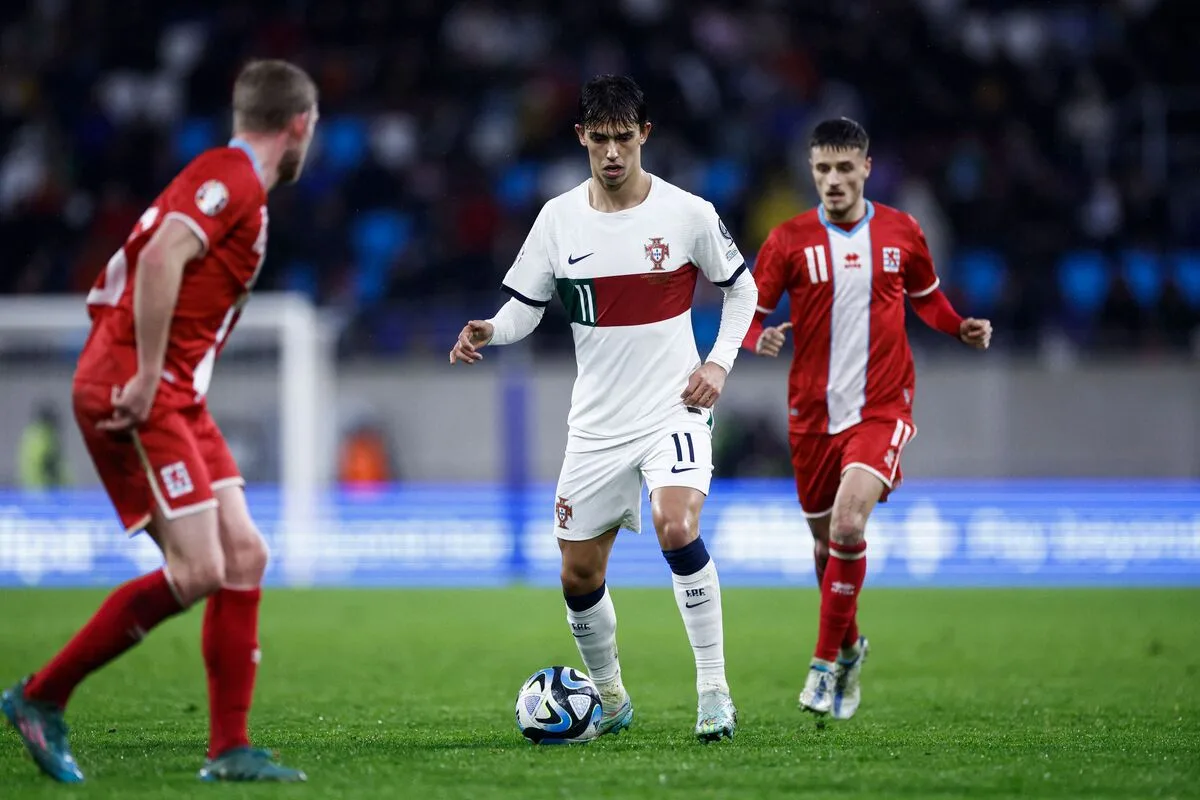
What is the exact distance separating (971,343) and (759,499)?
9.24 meters

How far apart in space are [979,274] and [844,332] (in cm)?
1270

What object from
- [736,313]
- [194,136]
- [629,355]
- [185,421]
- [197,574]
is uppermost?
[194,136]

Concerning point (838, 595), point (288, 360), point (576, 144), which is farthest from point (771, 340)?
point (576, 144)

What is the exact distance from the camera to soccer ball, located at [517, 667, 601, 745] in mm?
6566

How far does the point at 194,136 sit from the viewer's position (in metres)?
22.6

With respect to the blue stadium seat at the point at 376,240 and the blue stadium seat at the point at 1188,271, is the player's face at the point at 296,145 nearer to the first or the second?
the blue stadium seat at the point at 376,240

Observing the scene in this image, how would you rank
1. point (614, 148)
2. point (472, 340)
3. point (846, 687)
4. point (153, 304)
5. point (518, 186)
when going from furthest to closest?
point (518, 186)
point (846, 687)
point (472, 340)
point (614, 148)
point (153, 304)

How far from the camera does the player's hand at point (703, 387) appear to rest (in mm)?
6594

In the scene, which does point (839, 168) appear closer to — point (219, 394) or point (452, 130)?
point (219, 394)

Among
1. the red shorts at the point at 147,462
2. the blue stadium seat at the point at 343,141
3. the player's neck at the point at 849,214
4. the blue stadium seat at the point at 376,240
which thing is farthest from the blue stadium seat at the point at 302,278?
the red shorts at the point at 147,462

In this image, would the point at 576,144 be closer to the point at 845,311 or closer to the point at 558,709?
the point at 845,311

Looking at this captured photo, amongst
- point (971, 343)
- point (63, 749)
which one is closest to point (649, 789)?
point (63, 749)

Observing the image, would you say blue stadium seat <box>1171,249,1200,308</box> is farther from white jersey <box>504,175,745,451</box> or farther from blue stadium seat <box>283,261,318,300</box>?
white jersey <box>504,175,745,451</box>

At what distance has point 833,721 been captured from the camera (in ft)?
23.9
